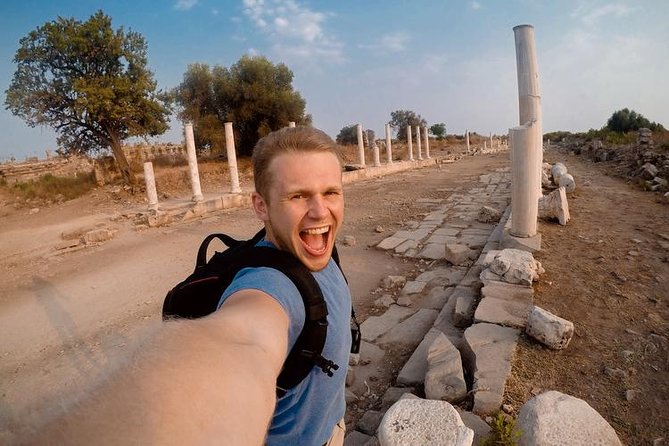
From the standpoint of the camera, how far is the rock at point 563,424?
1.67 m

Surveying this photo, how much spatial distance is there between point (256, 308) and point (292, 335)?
157 millimetres

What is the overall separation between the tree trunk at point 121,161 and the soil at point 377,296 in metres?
5.55

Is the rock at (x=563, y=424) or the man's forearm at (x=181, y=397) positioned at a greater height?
the man's forearm at (x=181, y=397)

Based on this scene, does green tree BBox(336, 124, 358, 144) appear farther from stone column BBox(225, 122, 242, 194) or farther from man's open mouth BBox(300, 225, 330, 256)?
man's open mouth BBox(300, 225, 330, 256)

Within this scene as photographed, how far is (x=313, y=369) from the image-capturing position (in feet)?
3.95

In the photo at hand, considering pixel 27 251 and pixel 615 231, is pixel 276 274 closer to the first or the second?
pixel 615 231

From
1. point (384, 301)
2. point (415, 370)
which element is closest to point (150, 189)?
point (384, 301)

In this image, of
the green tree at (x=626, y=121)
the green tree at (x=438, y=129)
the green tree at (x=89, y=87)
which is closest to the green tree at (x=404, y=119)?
the green tree at (x=438, y=129)

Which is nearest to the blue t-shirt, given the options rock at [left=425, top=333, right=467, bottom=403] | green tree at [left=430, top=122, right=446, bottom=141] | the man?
the man

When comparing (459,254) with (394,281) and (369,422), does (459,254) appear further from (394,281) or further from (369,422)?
(369,422)

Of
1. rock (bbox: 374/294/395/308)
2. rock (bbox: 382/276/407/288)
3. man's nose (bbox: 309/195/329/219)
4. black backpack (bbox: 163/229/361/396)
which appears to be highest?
man's nose (bbox: 309/195/329/219)

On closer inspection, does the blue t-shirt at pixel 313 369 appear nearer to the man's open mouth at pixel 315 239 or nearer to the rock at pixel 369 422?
the man's open mouth at pixel 315 239

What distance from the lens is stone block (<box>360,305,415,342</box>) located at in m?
3.66

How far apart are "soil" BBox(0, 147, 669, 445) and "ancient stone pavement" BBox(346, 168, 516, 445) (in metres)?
0.15
